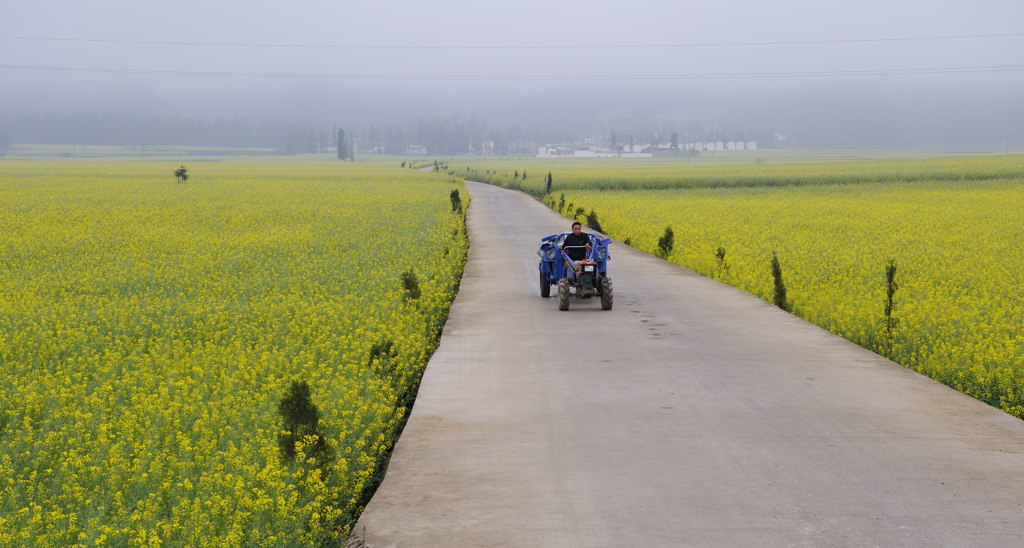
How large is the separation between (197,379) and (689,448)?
18.0 feet

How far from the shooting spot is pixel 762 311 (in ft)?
57.5

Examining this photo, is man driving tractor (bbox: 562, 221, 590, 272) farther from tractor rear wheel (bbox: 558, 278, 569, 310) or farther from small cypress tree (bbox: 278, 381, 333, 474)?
small cypress tree (bbox: 278, 381, 333, 474)

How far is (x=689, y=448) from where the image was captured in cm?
891

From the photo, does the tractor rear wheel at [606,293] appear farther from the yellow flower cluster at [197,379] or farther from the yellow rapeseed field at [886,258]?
the yellow rapeseed field at [886,258]

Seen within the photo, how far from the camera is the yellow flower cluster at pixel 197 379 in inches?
273

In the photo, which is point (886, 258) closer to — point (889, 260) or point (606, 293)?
point (889, 260)

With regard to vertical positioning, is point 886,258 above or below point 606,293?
below

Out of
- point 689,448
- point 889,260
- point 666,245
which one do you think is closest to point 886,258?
point 889,260

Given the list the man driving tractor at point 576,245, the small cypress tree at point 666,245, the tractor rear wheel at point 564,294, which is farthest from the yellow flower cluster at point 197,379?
the small cypress tree at point 666,245

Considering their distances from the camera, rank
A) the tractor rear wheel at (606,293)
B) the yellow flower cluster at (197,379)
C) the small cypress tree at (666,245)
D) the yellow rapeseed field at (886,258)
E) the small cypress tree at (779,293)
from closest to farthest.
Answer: the yellow flower cluster at (197,379), the yellow rapeseed field at (886,258), the tractor rear wheel at (606,293), the small cypress tree at (779,293), the small cypress tree at (666,245)

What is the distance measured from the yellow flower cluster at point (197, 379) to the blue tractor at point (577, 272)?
6.91 feet

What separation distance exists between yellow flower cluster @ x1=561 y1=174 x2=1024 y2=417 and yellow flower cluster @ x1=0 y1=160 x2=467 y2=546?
6.46 meters

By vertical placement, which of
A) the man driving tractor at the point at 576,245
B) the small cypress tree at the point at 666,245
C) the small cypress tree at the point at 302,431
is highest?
the man driving tractor at the point at 576,245

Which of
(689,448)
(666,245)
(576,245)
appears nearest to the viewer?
(689,448)
